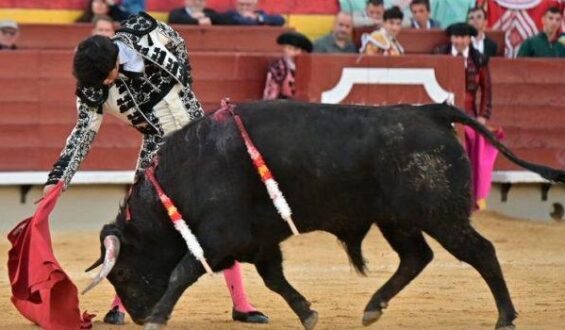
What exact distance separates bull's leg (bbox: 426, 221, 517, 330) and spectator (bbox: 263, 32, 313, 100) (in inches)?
175

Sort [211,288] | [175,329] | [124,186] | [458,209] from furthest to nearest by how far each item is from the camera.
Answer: [124,186] → [211,288] → [175,329] → [458,209]

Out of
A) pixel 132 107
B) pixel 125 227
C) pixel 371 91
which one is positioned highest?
pixel 132 107

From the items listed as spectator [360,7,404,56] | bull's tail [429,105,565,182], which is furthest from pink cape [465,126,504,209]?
bull's tail [429,105,565,182]

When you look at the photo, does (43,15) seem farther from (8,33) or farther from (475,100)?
(475,100)

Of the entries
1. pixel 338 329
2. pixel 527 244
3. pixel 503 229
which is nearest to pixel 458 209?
pixel 338 329

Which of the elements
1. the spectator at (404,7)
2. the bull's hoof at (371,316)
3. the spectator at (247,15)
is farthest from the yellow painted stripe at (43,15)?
the bull's hoof at (371,316)

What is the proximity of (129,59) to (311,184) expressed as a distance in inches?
34.1

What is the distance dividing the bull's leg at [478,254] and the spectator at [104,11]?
4.99 metres

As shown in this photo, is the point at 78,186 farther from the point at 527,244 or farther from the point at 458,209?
the point at 458,209

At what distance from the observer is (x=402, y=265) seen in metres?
6.08

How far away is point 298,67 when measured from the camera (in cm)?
1020

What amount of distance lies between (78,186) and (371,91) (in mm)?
2042

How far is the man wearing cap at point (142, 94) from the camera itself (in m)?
5.97

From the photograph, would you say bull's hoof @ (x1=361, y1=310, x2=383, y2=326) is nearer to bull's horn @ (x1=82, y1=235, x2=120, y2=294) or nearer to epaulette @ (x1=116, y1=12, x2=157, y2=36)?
bull's horn @ (x1=82, y1=235, x2=120, y2=294)
